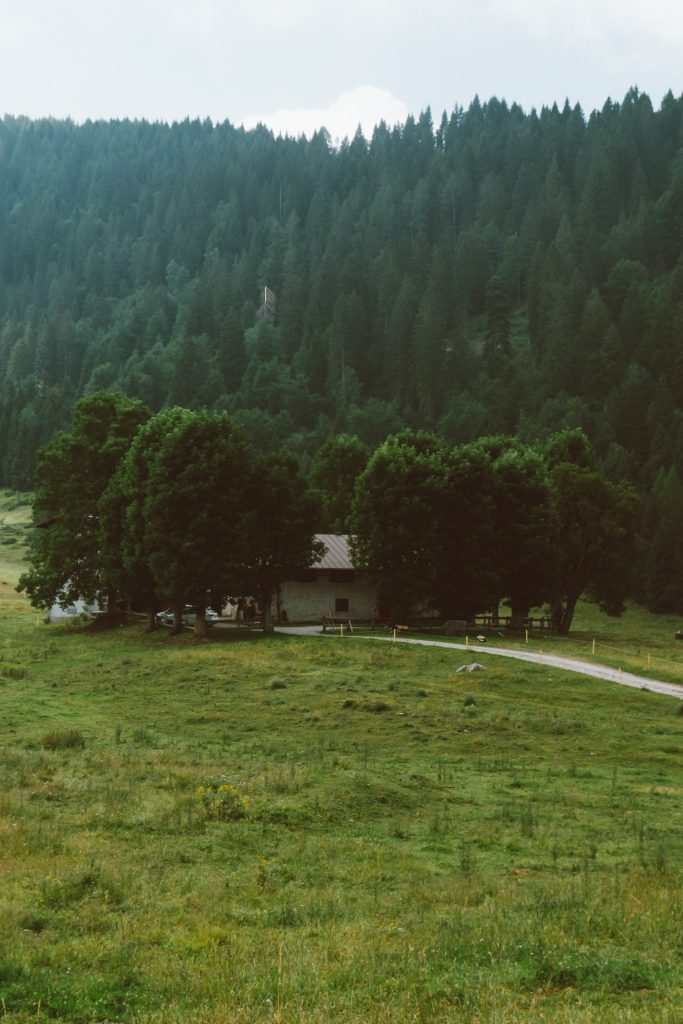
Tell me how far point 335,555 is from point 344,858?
60394mm

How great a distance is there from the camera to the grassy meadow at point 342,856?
11.0 metres

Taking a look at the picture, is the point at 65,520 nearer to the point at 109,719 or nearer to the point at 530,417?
the point at 109,719

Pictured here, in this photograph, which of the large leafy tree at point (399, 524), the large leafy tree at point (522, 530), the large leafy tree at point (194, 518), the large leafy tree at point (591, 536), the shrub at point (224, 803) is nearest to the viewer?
the shrub at point (224, 803)

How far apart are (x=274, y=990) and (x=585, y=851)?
10.6 m

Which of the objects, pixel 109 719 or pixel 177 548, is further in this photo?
pixel 177 548

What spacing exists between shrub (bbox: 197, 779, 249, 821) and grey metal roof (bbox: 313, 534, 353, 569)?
48820 millimetres

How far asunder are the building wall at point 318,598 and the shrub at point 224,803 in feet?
181

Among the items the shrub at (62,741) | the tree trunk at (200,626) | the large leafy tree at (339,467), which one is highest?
the large leafy tree at (339,467)

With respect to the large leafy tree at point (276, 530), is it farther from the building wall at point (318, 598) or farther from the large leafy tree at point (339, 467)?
the large leafy tree at point (339, 467)

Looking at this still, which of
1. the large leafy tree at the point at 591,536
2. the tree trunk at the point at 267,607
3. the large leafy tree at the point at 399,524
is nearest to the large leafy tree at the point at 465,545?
the large leafy tree at the point at 399,524

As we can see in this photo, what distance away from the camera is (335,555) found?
78.9 m

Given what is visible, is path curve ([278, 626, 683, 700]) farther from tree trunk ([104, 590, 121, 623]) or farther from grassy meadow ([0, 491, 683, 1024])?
tree trunk ([104, 590, 121, 623])

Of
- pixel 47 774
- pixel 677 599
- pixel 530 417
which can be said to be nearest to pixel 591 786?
pixel 47 774

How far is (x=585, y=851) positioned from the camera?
63.6 feet
